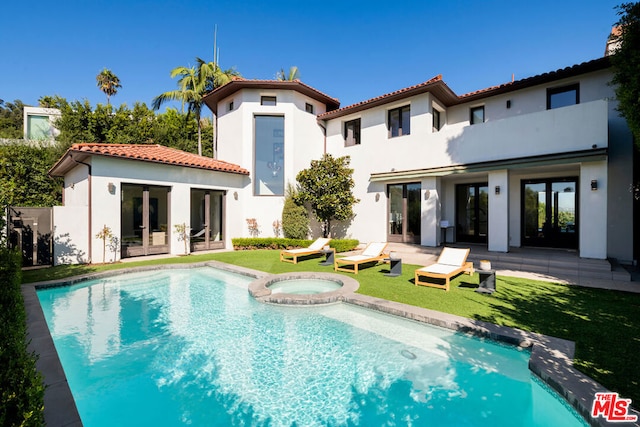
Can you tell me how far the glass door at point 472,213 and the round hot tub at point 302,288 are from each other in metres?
10.7

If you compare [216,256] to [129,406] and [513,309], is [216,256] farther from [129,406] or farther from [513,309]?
[513,309]

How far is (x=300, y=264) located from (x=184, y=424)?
10.1 m

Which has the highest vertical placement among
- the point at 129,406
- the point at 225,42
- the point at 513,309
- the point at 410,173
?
the point at 225,42

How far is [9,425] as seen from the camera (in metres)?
2.29

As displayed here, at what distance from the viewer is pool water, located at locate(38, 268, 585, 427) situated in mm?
4152

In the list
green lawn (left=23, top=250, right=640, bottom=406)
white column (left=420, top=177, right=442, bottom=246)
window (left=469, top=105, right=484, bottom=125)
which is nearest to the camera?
green lawn (left=23, top=250, right=640, bottom=406)

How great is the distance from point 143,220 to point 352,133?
14.6m

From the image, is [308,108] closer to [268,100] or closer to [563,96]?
[268,100]

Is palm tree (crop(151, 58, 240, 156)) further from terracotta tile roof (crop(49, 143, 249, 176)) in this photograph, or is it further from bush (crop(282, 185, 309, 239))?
bush (crop(282, 185, 309, 239))

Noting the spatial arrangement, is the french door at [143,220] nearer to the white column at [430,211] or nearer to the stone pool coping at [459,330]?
the stone pool coping at [459,330]

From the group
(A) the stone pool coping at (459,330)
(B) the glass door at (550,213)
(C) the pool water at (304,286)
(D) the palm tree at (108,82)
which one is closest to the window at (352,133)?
(B) the glass door at (550,213)

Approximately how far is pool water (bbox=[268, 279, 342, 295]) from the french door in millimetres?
9690

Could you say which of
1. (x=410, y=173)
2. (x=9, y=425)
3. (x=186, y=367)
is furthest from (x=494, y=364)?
(x=410, y=173)

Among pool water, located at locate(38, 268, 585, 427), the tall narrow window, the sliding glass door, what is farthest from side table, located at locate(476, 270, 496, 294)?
the sliding glass door
